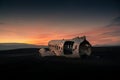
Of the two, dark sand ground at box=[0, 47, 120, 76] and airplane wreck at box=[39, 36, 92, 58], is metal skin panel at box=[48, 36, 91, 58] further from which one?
dark sand ground at box=[0, 47, 120, 76]

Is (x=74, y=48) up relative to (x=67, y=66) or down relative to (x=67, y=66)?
up

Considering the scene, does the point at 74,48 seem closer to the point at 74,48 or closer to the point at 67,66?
the point at 74,48

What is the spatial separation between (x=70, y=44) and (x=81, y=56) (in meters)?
6.91

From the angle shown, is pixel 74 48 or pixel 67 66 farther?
pixel 74 48

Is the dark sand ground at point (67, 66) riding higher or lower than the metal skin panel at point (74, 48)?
lower

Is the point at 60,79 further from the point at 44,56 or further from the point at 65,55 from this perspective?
the point at 44,56

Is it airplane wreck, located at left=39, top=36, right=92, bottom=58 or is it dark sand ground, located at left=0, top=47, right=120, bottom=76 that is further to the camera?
airplane wreck, located at left=39, top=36, right=92, bottom=58

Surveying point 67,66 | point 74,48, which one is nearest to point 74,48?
point 74,48

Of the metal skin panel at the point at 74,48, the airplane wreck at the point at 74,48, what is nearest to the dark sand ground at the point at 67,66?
the metal skin panel at the point at 74,48

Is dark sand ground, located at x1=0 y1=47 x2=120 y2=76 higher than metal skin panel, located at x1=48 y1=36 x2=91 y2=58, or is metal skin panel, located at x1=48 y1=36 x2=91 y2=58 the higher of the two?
metal skin panel, located at x1=48 y1=36 x2=91 y2=58

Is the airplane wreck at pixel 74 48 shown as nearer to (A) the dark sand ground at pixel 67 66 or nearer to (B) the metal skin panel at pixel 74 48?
(B) the metal skin panel at pixel 74 48

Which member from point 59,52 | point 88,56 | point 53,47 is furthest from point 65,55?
point 53,47

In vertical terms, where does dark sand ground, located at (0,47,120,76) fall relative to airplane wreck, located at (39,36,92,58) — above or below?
below

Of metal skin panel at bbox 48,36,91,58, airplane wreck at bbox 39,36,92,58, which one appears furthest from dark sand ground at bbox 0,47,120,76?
airplane wreck at bbox 39,36,92,58
